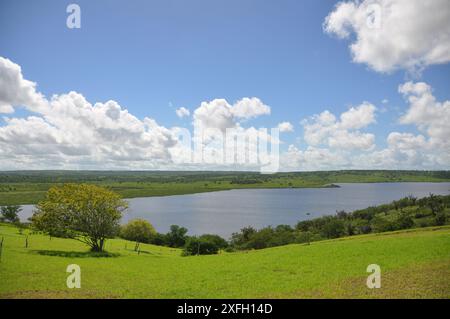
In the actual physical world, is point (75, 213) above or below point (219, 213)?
above

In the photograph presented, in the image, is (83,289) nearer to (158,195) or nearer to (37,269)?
(37,269)

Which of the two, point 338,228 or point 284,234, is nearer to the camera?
point 284,234

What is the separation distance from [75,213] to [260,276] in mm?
25329

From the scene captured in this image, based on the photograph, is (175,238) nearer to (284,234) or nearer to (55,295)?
(284,234)

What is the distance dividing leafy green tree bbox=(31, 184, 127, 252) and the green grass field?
18.3ft

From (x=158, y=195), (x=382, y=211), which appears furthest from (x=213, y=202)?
(x=382, y=211)

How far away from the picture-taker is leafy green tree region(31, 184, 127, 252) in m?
38.4

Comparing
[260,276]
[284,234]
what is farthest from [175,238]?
[260,276]

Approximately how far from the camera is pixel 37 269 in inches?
987

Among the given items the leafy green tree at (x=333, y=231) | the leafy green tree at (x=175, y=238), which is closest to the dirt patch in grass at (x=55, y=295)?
the leafy green tree at (x=175, y=238)

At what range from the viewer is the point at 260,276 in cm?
2380

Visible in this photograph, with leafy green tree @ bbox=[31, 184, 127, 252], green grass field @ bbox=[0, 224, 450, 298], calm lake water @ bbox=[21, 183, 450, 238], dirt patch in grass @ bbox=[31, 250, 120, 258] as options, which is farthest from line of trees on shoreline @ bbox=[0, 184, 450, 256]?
calm lake water @ bbox=[21, 183, 450, 238]

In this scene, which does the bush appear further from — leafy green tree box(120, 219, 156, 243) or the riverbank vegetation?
leafy green tree box(120, 219, 156, 243)
